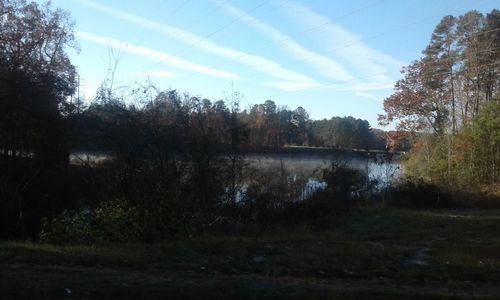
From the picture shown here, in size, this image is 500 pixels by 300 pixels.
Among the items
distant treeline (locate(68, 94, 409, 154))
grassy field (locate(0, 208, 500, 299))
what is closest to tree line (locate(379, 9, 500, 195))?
distant treeline (locate(68, 94, 409, 154))

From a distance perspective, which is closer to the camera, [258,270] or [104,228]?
[258,270]

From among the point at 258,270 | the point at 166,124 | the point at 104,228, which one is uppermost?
the point at 166,124

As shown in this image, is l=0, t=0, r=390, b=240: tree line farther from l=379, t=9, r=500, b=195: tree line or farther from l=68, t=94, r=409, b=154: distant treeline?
l=379, t=9, r=500, b=195: tree line

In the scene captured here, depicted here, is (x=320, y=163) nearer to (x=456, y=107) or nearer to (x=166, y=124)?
(x=166, y=124)

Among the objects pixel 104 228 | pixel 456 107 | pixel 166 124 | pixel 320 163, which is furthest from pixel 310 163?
pixel 456 107

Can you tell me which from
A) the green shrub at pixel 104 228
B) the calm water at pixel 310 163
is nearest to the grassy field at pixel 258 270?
the green shrub at pixel 104 228

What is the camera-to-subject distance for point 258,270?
1005 cm

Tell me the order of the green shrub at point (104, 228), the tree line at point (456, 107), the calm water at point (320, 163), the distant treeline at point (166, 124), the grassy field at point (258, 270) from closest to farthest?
the grassy field at point (258, 270) < the green shrub at point (104, 228) < the distant treeline at point (166, 124) < the calm water at point (320, 163) < the tree line at point (456, 107)

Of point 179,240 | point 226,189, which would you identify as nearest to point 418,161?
point 226,189

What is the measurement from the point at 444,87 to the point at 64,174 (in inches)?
1581

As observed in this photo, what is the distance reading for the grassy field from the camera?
7477 millimetres

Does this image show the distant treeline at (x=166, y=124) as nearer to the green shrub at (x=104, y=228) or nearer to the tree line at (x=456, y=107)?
the green shrub at (x=104, y=228)

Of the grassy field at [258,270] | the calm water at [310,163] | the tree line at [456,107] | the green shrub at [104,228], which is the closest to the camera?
the grassy field at [258,270]

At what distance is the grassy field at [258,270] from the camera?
7477mm
